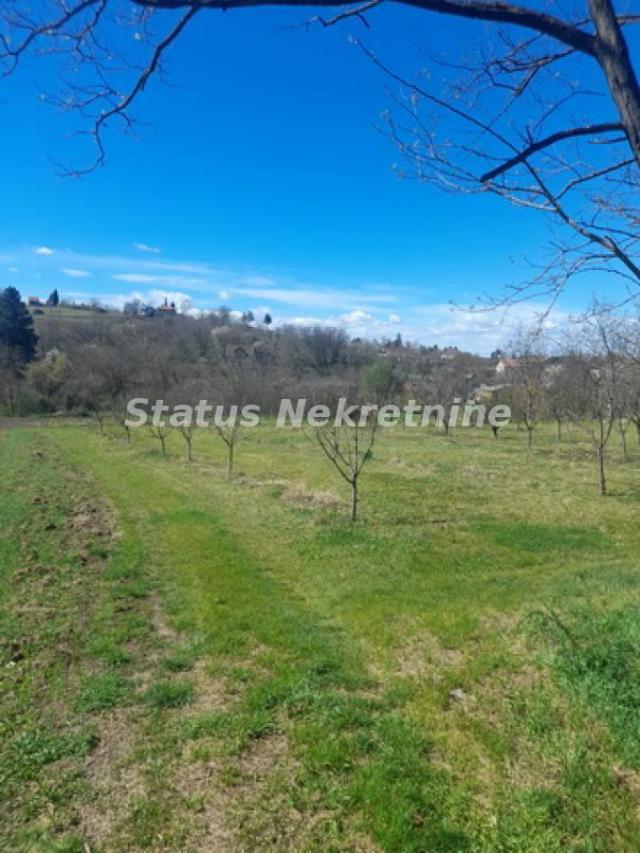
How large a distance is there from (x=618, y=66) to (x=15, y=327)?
63.4m

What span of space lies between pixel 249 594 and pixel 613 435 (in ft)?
97.7

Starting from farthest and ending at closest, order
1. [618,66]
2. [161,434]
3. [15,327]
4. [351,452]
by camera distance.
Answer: [15,327] < [161,434] < [351,452] < [618,66]

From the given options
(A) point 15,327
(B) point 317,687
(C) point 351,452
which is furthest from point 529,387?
(A) point 15,327

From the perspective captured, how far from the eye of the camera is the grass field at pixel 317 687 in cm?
260

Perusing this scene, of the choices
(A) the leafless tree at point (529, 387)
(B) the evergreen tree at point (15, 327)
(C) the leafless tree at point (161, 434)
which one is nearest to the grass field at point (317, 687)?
(C) the leafless tree at point (161, 434)

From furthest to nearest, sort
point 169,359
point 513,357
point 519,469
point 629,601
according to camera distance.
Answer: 1. point 169,359
2. point 513,357
3. point 519,469
4. point 629,601

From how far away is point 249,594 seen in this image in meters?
5.99

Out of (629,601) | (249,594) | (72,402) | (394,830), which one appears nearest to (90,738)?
(394,830)

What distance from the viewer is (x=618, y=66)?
1857 millimetres

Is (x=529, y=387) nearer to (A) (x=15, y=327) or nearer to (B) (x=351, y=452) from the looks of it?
(B) (x=351, y=452)

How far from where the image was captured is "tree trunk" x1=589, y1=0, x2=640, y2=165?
6.03ft

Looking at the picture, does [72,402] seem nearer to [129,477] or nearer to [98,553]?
[129,477]

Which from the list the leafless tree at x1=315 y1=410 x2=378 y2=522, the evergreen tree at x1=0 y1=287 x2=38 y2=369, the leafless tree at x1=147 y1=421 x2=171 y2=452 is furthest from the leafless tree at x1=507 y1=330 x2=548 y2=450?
the evergreen tree at x1=0 y1=287 x2=38 y2=369

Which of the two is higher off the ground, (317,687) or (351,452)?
(351,452)
